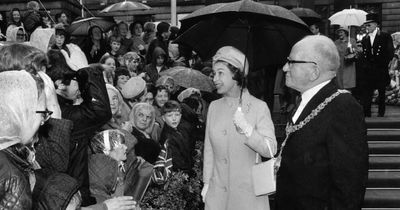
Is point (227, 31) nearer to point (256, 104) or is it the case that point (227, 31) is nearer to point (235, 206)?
point (256, 104)

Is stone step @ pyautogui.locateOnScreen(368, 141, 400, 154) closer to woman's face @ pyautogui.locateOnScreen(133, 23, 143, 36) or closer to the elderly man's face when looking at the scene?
the elderly man's face

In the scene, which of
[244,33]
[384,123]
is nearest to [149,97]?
[244,33]

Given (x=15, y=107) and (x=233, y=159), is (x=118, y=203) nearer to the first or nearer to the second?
(x=15, y=107)

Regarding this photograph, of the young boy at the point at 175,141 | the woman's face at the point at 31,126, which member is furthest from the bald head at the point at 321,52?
the young boy at the point at 175,141

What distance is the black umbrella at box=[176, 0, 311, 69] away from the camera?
17.3 ft

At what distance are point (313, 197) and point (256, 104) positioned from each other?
4.29ft

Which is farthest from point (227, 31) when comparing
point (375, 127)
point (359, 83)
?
point (359, 83)

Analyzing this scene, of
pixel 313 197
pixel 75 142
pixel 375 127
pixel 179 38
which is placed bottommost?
pixel 375 127

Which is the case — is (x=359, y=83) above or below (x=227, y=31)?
below

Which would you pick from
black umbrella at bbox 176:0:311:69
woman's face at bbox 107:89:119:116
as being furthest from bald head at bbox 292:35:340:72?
woman's face at bbox 107:89:119:116

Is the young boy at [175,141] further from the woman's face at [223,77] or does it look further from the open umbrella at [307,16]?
the open umbrella at [307,16]

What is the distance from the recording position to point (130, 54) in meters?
10.1

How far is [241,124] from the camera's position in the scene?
4.44 metres

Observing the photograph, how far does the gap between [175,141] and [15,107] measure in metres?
3.81
